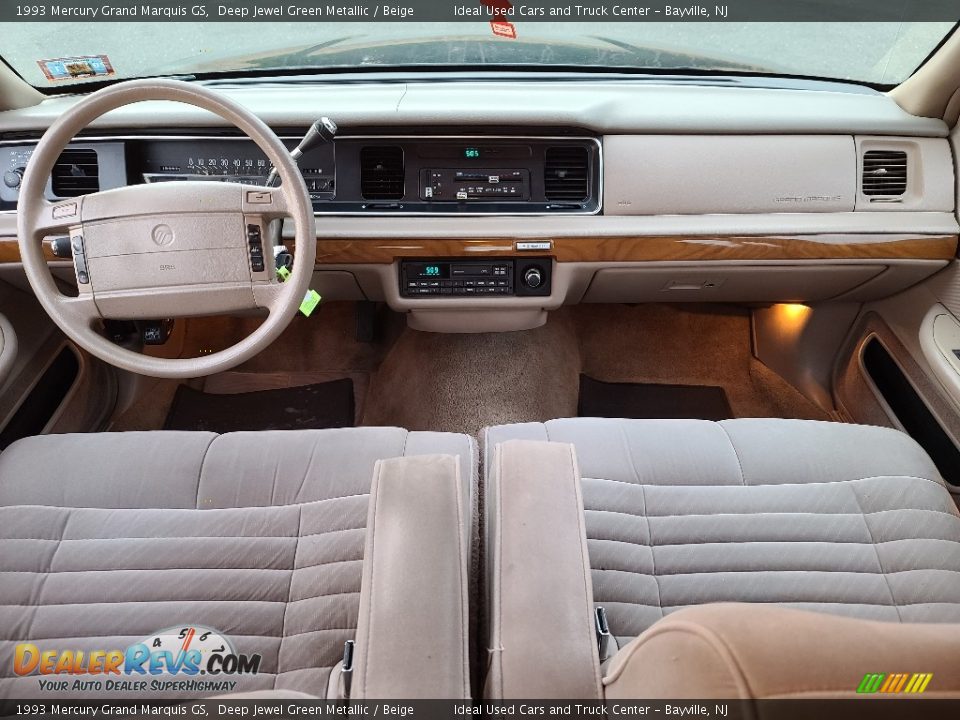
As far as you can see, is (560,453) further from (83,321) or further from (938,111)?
(938,111)

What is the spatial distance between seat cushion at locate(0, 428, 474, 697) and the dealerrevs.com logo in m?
0.01

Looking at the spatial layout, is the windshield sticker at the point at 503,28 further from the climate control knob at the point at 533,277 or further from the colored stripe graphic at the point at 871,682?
the colored stripe graphic at the point at 871,682

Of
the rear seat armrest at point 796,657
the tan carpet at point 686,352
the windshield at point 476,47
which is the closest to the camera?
the rear seat armrest at point 796,657

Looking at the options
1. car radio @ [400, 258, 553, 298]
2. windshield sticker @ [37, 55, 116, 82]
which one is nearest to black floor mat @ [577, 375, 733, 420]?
car radio @ [400, 258, 553, 298]

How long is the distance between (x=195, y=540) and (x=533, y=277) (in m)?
1.01

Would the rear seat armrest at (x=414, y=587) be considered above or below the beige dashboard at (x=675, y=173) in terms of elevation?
below

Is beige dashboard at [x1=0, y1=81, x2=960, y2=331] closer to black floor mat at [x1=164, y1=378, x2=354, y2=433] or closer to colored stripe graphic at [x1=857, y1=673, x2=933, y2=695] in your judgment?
black floor mat at [x1=164, y1=378, x2=354, y2=433]

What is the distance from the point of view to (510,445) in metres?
1.06

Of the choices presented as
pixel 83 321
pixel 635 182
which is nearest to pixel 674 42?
pixel 635 182

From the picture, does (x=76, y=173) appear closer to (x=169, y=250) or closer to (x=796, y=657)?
(x=169, y=250)

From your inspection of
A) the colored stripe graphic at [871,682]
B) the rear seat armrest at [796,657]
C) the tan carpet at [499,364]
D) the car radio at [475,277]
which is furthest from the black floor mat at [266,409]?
the colored stripe graphic at [871,682]

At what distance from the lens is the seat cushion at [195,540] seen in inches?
39.3

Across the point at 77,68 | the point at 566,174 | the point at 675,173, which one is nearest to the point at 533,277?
the point at 566,174

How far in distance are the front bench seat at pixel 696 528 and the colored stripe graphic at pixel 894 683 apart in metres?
Answer: 0.37
